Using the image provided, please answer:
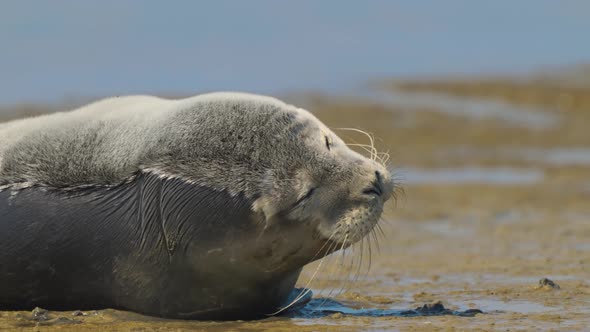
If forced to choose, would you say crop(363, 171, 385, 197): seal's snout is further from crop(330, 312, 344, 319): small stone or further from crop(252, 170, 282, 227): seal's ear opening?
crop(330, 312, 344, 319): small stone

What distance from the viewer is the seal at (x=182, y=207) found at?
6.29 meters

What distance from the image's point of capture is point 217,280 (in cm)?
638

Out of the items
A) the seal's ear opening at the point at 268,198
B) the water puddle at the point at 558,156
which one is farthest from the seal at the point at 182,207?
the water puddle at the point at 558,156

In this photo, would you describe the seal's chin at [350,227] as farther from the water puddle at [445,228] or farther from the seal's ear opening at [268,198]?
the water puddle at [445,228]

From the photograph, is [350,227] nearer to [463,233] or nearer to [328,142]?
[328,142]

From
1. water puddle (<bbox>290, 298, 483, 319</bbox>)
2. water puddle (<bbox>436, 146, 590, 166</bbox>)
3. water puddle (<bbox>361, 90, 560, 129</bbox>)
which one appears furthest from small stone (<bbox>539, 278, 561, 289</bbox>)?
water puddle (<bbox>361, 90, 560, 129</bbox>)

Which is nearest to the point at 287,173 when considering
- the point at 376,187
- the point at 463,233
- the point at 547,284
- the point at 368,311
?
the point at 376,187

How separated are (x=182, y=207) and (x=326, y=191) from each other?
0.70m

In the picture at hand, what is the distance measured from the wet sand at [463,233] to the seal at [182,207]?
172 mm

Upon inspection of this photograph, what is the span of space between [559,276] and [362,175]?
2.14 metres

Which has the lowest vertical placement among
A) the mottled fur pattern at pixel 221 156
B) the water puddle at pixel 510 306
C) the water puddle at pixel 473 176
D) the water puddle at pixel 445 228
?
the water puddle at pixel 510 306

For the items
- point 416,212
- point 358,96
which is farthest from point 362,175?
point 358,96

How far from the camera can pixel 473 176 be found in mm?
14438

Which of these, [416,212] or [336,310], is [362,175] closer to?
[336,310]
